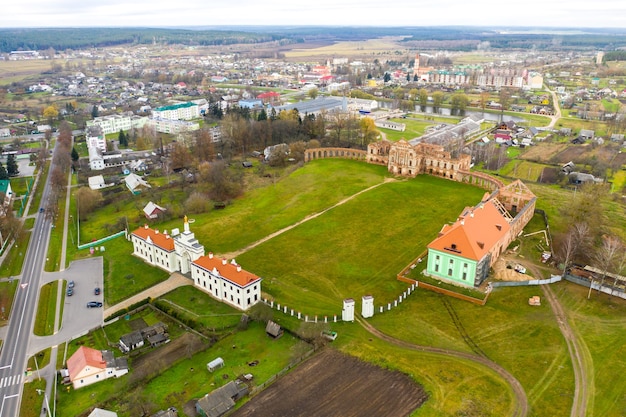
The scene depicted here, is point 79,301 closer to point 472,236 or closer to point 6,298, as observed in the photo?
point 6,298

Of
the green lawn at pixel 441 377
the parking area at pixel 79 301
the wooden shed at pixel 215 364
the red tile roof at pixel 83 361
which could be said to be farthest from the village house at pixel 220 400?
the parking area at pixel 79 301

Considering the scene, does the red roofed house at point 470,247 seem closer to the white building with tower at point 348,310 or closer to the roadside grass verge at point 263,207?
the white building with tower at point 348,310

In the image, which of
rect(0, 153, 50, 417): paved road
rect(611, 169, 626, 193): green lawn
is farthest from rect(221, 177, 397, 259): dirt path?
rect(611, 169, 626, 193): green lawn

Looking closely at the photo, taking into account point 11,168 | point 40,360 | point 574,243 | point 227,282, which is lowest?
point 40,360

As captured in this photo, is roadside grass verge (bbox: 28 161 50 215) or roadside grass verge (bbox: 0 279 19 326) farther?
roadside grass verge (bbox: 28 161 50 215)

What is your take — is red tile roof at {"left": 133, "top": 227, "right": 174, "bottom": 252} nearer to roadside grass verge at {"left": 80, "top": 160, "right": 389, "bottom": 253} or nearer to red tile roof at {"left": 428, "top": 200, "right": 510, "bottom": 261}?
roadside grass verge at {"left": 80, "top": 160, "right": 389, "bottom": 253}

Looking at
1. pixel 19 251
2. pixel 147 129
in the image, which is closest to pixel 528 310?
pixel 19 251

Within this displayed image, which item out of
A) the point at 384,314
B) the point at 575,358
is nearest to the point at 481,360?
the point at 575,358
